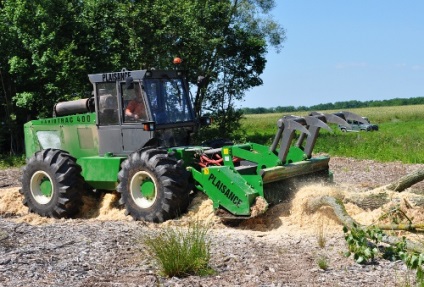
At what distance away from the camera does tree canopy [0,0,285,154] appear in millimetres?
22922

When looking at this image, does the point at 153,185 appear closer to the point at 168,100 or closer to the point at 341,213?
the point at 168,100

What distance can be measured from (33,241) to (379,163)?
13613 mm

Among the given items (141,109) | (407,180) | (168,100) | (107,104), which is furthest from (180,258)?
(107,104)

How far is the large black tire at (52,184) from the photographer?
11.1m

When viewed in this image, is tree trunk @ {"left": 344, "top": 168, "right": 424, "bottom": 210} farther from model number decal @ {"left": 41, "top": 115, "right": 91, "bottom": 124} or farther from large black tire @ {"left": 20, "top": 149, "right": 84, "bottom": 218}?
model number decal @ {"left": 41, "top": 115, "right": 91, "bottom": 124}

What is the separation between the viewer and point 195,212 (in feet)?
32.7

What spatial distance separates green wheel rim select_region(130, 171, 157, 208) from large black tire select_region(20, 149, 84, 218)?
4.65ft

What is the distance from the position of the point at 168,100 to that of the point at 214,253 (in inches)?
168

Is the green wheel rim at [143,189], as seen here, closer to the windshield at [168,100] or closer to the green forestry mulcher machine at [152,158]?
the green forestry mulcher machine at [152,158]

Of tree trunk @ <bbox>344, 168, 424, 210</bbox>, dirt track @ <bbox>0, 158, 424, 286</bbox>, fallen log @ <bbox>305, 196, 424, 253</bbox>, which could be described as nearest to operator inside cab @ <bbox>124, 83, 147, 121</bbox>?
dirt track @ <bbox>0, 158, 424, 286</bbox>

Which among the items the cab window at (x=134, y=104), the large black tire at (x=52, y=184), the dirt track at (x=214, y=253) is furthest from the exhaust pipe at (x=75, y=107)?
the dirt track at (x=214, y=253)

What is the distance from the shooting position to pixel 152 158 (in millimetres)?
9953

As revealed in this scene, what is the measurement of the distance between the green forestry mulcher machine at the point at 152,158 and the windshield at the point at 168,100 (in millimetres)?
19

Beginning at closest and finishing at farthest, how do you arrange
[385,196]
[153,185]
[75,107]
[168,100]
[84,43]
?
[385,196], [153,185], [168,100], [75,107], [84,43]
